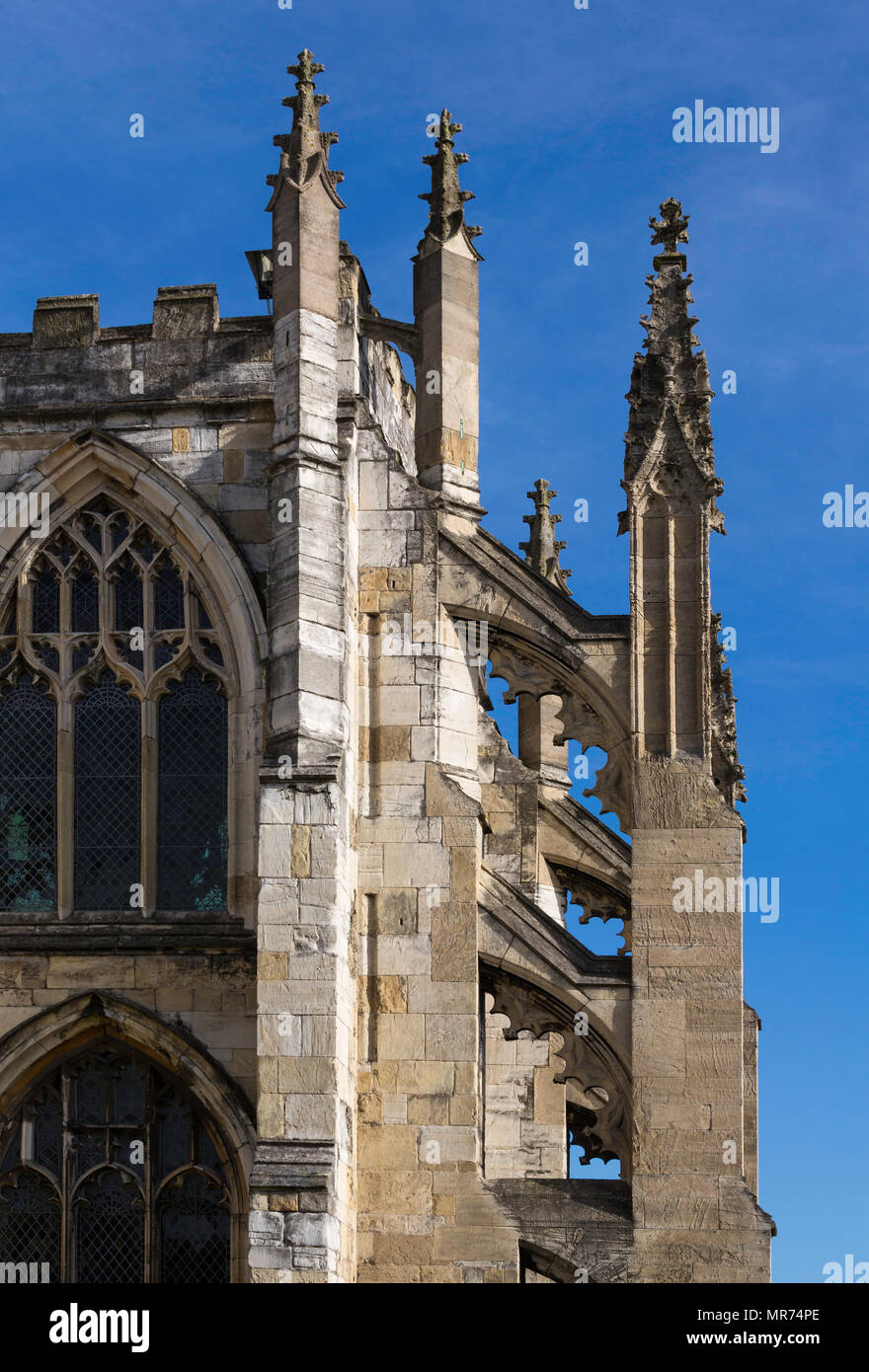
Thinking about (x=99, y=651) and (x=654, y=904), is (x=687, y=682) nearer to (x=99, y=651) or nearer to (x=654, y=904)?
(x=654, y=904)

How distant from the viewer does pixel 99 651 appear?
73.0 ft

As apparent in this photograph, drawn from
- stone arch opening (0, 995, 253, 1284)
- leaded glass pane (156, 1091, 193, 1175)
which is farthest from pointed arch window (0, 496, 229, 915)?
leaded glass pane (156, 1091, 193, 1175)

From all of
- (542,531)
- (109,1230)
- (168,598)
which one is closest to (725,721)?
(542,531)

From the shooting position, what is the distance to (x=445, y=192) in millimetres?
23359

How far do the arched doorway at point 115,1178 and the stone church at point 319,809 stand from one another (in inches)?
1.1

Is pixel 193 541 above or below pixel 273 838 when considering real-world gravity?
above

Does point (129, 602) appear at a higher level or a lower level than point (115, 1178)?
higher

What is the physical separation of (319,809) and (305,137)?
5723mm

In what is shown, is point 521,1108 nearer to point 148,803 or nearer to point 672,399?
point 148,803

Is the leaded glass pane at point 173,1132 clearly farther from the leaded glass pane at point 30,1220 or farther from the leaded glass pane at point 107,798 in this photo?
the leaded glass pane at point 107,798

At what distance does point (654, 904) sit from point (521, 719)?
6.75 metres
